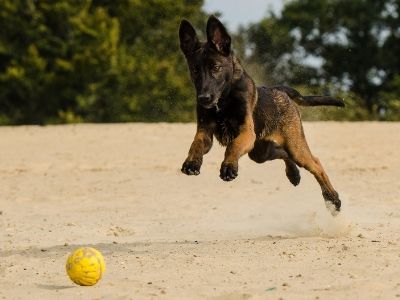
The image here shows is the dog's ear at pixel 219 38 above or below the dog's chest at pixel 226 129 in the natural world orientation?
above

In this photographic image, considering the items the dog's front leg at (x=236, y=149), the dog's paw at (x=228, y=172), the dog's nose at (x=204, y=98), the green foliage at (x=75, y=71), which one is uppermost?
the green foliage at (x=75, y=71)

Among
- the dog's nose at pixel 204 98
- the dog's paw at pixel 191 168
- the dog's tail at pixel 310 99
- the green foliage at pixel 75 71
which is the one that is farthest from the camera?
the green foliage at pixel 75 71

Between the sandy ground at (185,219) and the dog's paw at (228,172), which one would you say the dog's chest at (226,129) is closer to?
the dog's paw at (228,172)

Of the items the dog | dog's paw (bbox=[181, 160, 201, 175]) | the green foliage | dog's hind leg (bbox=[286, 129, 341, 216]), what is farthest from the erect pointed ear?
the green foliage

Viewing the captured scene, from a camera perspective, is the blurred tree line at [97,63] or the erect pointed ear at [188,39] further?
the blurred tree line at [97,63]

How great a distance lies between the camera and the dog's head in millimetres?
8266

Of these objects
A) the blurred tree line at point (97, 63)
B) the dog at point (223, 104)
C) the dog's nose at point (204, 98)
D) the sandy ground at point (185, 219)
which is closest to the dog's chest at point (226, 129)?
the dog at point (223, 104)

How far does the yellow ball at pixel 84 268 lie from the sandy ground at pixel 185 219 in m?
0.10

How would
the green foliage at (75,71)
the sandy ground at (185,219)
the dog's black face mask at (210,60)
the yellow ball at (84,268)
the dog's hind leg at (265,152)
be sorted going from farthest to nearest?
the green foliage at (75,71), the dog's hind leg at (265,152), the dog's black face mask at (210,60), the sandy ground at (185,219), the yellow ball at (84,268)

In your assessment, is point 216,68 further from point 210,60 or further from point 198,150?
point 198,150

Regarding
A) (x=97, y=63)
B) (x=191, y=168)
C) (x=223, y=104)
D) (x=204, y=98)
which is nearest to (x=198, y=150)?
(x=191, y=168)

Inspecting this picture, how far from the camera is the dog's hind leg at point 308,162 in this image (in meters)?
9.64

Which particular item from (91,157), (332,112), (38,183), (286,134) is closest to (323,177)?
(286,134)

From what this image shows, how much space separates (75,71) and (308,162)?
88.8ft
